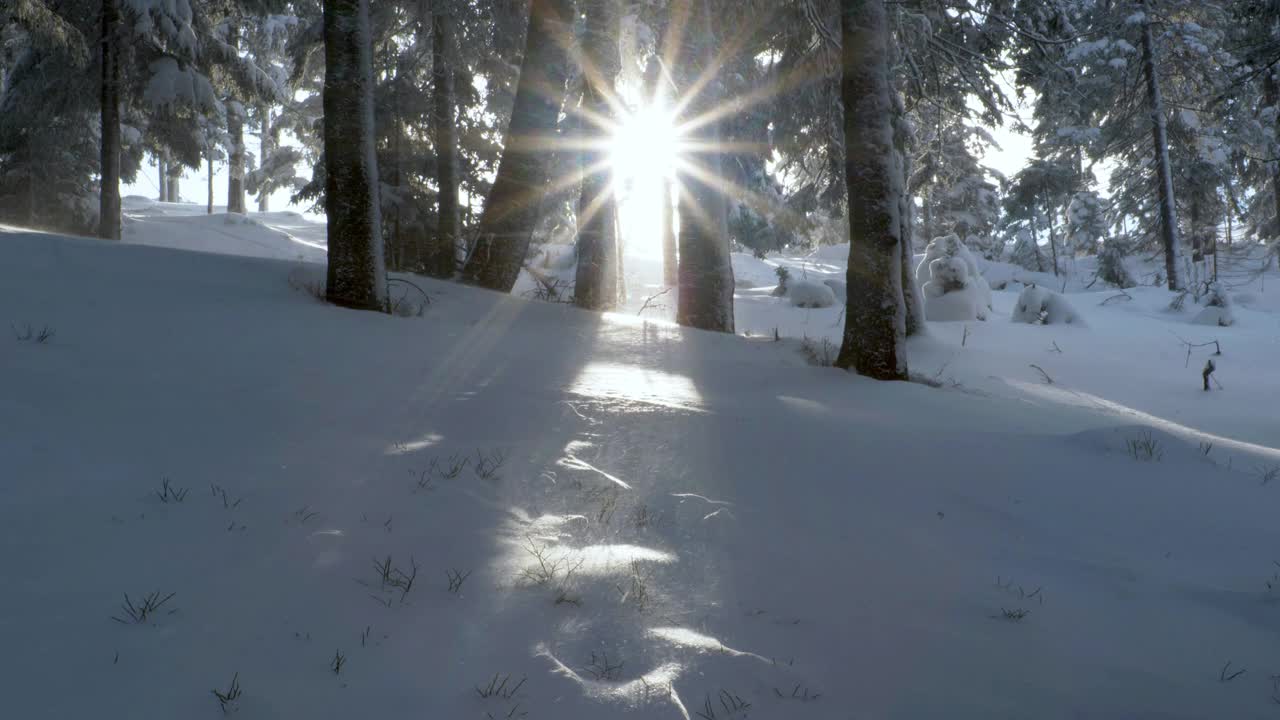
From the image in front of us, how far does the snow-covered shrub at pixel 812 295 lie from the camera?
1866cm

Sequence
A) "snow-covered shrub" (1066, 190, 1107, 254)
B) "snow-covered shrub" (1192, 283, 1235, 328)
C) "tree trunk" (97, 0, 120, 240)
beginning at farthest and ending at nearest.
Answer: "snow-covered shrub" (1066, 190, 1107, 254), "tree trunk" (97, 0, 120, 240), "snow-covered shrub" (1192, 283, 1235, 328)

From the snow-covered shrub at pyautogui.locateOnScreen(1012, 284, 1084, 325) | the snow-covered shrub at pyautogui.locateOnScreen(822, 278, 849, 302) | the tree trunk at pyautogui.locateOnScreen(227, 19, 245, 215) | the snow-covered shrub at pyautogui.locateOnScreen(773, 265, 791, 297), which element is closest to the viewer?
the snow-covered shrub at pyautogui.locateOnScreen(1012, 284, 1084, 325)

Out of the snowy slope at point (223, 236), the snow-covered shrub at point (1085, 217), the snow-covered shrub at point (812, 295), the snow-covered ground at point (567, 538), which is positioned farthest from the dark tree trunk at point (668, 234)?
the snow-covered shrub at point (1085, 217)

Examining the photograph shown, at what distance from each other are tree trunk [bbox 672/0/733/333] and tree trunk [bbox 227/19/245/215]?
22610 millimetres

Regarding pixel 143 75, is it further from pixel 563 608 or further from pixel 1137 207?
pixel 1137 207

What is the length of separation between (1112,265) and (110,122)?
3053 cm

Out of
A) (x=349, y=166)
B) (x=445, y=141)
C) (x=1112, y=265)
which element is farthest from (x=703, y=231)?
(x=1112, y=265)

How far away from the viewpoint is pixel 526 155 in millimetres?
9508

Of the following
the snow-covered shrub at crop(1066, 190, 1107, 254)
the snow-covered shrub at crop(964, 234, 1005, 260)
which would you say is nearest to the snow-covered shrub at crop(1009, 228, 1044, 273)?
Answer: the snow-covered shrub at crop(964, 234, 1005, 260)

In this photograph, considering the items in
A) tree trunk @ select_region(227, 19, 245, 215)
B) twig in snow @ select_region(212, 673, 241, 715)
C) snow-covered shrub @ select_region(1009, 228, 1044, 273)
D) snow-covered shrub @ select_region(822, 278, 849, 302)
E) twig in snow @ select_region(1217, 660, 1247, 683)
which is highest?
tree trunk @ select_region(227, 19, 245, 215)

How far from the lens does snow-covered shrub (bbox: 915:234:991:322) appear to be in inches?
622

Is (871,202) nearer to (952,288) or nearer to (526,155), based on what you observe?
(526,155)

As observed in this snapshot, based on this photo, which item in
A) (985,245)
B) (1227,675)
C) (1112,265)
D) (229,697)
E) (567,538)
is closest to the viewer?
(229,697)

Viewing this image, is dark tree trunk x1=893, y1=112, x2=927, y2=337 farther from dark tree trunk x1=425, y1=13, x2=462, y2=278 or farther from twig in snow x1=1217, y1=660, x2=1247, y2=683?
twig in snow x1=1217, y1=660, x2=1247, y2=683
